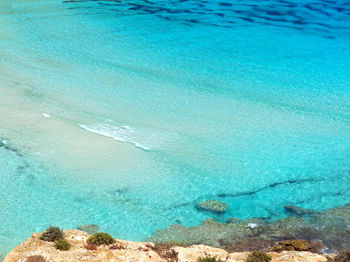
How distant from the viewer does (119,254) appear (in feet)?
32.5

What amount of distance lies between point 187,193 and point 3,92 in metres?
12.3

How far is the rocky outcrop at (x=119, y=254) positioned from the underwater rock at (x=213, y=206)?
12.7 feet

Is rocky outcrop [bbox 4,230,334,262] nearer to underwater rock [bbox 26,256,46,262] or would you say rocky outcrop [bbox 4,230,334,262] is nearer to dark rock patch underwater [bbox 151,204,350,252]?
underwater rock [bbox 26,256,46,262]

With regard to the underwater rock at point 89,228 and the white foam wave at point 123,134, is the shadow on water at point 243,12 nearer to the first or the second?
the white foam wave at point 123,134

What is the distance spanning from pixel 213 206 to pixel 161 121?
6672 mm

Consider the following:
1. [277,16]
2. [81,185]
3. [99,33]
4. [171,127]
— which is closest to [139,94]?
[171,127]

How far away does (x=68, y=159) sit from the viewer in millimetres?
16875

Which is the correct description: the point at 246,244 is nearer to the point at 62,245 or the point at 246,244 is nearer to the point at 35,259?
the point at 62,245

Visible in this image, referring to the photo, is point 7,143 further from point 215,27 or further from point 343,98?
point 215,27

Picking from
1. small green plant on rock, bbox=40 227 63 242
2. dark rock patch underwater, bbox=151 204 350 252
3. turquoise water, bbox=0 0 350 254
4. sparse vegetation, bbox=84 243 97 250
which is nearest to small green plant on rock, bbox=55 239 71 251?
small green plant on rock, bbox=40 227 63 242

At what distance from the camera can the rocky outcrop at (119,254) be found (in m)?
9.44

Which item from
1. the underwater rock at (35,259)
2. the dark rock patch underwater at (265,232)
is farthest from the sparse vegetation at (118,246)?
the dark rock patch underwater at (265,232)

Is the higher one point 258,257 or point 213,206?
point 258,257

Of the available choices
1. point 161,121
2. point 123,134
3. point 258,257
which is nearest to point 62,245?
point 258,257
